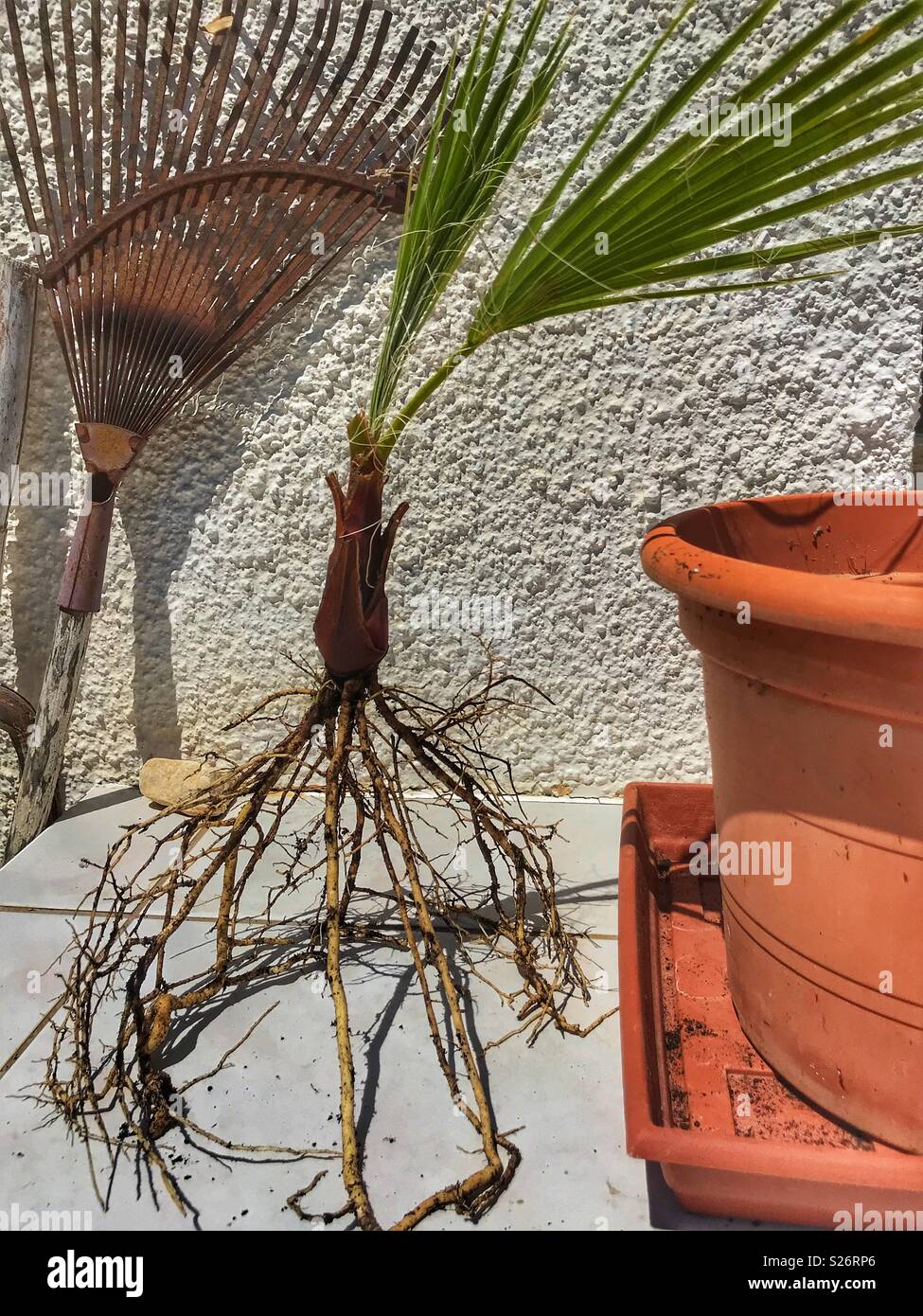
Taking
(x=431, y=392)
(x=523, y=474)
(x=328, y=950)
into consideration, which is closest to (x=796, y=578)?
(x=431, y=392)

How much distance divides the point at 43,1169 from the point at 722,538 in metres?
0.89

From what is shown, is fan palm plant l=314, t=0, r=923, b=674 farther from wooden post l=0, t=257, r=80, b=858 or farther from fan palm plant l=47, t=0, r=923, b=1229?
wooden post l=0, t=257, r=80, b=858

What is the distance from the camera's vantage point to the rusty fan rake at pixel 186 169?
1.23 m

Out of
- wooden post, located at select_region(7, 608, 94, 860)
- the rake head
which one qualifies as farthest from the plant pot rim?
wooden post, located at select_region(7, 608, 94, 860)

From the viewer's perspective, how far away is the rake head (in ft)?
4.02

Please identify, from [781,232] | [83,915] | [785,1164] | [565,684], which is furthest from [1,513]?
[785,1164]

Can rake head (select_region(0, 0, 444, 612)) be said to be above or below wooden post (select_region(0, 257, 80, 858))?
above

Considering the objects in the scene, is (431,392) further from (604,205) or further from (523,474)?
(523,474)

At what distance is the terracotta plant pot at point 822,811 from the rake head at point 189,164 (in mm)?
786

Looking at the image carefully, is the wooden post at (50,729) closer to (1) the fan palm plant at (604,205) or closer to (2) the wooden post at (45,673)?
(2) the wooden post at (45,673)

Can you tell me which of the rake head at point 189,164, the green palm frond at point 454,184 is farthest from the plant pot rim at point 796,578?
the rake head at point 189,164

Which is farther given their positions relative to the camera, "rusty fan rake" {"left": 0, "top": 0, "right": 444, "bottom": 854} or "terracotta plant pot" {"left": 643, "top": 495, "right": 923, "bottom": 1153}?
"rusty fan rake" {"left": 0, "top": 0, "right": 444, "bottom": 854}

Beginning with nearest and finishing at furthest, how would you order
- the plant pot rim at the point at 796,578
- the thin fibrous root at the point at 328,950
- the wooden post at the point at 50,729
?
the plant pot rim at the point at 796,578
the thin fibrous root at the point at 328,950
the wooden post at the point at 50,729

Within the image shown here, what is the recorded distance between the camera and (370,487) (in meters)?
0.92
